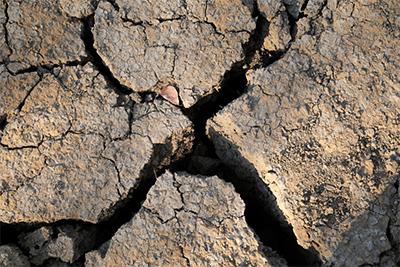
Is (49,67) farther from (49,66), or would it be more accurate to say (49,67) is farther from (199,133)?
(199,133)

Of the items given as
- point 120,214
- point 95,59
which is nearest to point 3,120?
point 95,59

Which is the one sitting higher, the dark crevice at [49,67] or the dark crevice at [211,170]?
the dark crevice at [49,67]

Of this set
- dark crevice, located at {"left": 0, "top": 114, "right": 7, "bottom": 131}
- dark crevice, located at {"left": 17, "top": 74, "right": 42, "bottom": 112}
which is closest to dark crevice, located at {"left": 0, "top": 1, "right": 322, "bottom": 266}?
dark crevice, located at {"left": 17, "top": 74, "right": 42, "bottom": 112}

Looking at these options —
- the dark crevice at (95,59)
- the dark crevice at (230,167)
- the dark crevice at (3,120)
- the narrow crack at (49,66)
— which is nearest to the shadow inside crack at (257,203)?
the dark crevice at (230,167)

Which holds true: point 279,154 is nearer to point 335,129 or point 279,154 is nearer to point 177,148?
point 335,129

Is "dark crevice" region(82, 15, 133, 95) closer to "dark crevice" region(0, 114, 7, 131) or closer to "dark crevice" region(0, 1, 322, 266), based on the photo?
"dark crevice" region(0, 1, 322, 266)

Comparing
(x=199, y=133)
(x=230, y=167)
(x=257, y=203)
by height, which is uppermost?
(x=199, y=133)

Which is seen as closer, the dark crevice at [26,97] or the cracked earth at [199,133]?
Answer: the cracked earth at [199,133]

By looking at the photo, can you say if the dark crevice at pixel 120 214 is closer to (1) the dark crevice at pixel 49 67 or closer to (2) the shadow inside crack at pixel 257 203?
(2) the shadow inside crack at pixel 257 203
